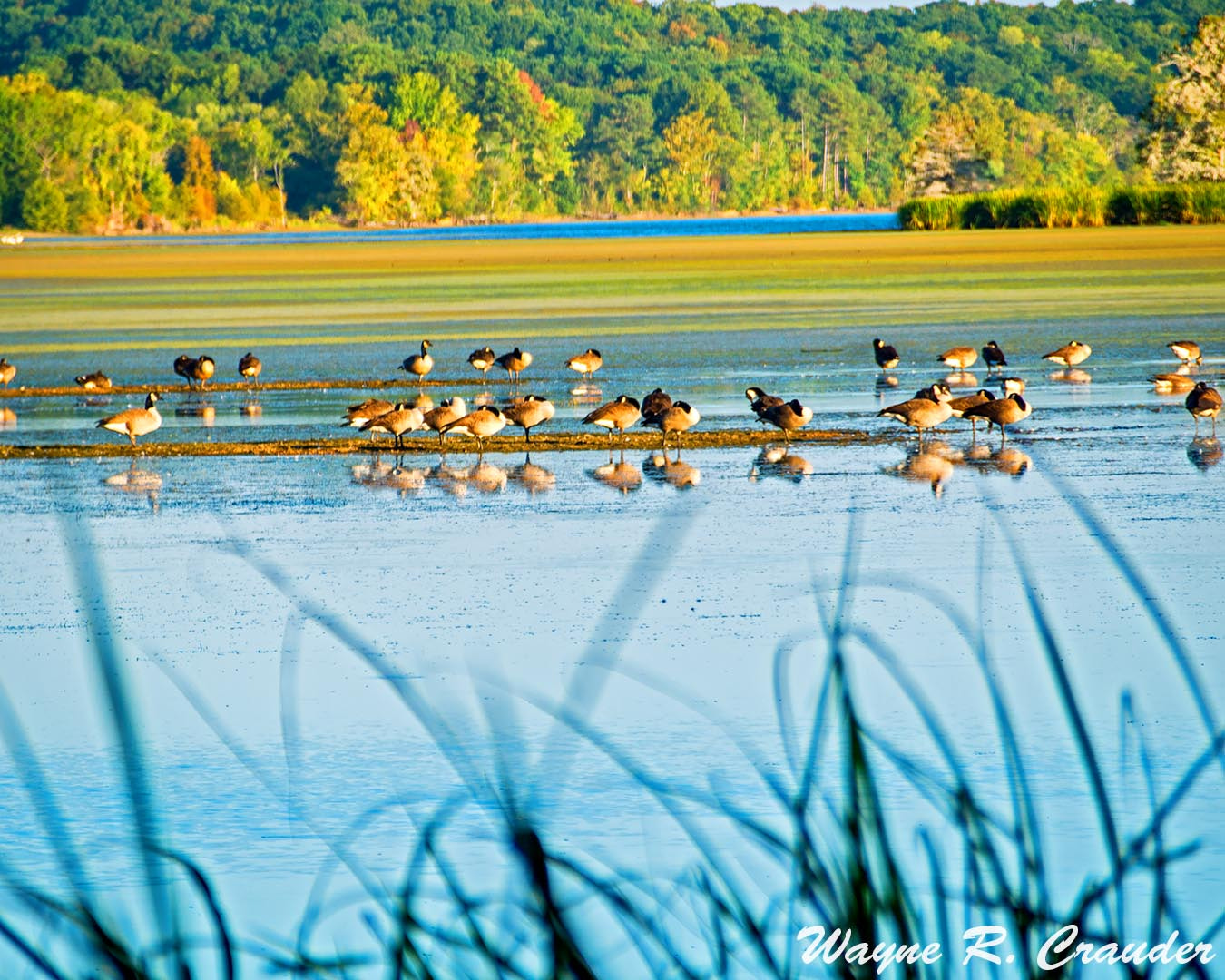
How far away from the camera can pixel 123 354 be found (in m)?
28.4

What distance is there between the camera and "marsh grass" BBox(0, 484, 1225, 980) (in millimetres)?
2627

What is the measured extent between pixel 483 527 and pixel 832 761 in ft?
18.4

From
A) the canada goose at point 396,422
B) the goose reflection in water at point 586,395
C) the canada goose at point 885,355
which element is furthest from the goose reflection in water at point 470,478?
the canada goose at point 885,355

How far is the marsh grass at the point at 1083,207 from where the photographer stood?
218 feet

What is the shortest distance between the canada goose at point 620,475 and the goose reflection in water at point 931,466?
173cm

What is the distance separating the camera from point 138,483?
14.6 m

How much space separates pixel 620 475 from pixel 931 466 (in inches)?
85.5

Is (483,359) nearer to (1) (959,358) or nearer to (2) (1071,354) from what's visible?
(1) (959,358)

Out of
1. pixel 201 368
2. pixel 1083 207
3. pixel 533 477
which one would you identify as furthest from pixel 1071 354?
pixel 1083 207

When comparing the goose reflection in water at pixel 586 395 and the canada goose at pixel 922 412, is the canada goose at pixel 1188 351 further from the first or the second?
the canada goose at pixel 922 412

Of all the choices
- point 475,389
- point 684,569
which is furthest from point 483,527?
point 475,389

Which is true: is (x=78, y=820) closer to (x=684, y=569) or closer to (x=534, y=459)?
(x=684, y=569)

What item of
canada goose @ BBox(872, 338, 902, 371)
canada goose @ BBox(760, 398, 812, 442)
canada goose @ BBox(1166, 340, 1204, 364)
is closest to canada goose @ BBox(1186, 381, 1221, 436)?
canada goose @ BBox(760, 398, 812, 442)

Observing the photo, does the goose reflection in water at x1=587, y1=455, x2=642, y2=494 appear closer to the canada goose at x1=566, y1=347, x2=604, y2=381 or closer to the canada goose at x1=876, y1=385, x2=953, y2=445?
the canada goose at x1=876, y1=385, x2=953, y2=445
